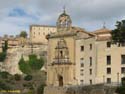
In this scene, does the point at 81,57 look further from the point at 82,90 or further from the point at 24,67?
the point at 24,67

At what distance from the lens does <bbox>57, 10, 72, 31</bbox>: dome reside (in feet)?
255

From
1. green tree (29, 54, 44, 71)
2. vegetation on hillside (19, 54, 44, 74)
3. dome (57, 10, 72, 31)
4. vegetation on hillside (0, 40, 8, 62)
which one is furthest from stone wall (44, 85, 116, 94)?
vegetation on hillside (0, 40, 8, 62)

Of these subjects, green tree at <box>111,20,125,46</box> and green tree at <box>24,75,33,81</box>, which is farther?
green tree at <box>24,75,33,81</box>

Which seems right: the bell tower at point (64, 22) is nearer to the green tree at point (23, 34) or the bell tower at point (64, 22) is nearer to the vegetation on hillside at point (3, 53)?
the vegetation on hillside at point (3, 53)

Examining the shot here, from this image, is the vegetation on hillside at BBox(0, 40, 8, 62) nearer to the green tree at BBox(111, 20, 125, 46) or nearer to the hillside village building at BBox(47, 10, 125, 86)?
the hillside village building at BBox(47, 10, 125, 86)

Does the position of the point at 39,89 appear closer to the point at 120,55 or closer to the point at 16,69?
the point at 120,55

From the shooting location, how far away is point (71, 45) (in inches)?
2972

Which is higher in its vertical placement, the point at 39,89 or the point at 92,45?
the point at 92,45

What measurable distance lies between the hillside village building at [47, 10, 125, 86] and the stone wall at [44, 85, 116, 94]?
9.87ft

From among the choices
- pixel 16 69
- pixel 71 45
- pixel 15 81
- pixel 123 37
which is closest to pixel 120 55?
pixel 123 37

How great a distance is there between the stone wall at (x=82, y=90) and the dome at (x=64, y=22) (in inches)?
376

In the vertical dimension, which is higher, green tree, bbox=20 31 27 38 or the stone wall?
green tree, bbox=20 31 27 38

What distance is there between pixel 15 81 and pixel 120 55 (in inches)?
1841

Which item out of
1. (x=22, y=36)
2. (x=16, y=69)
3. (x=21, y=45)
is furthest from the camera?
(x=22, y=36)
